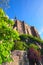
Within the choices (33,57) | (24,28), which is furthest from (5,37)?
(24,28)

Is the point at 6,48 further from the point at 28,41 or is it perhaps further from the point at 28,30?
the point at 28,30

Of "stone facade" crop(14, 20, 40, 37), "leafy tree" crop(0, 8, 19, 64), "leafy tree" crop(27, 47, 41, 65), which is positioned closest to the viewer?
"leafy tree" crop(0, 8, 19, 64)

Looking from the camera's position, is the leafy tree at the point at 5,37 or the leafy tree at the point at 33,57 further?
the leafy tree at the point at 33,57

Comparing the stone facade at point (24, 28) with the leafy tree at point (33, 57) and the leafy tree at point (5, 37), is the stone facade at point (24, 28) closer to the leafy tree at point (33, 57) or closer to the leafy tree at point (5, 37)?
the leafy tree at point (33, 57)

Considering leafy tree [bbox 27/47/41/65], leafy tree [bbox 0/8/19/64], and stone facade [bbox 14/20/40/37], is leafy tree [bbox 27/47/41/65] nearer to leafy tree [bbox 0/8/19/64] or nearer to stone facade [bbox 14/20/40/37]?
leafy tree [bbox 0/8/19/64]

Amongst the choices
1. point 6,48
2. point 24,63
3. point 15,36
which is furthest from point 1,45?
point 24,63

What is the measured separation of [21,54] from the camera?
174 ft

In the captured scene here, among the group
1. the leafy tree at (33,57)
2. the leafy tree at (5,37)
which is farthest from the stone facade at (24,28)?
the leafy tree at (5,37)

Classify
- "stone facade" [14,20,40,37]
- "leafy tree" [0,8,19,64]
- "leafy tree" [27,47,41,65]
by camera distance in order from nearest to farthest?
1. "leafy tree" [0,8,19,64]
2. "leafy tree" [27,47,41,65]
3. "stone facade" [14,20,40,37]

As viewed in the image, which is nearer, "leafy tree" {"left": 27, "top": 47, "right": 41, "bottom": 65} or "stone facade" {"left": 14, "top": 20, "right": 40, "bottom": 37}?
"leafy tree" {"left": 27, "top": 47, "right": 41, "bottom": 65}

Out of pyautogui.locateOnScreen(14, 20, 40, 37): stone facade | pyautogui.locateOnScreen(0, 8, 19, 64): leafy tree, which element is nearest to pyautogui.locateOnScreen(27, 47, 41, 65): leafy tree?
pyautogui.locateOnScreen(0, 8, 19, 64): leafy tree

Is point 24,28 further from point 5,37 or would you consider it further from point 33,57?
point 5,37

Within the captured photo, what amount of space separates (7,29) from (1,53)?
107 inches

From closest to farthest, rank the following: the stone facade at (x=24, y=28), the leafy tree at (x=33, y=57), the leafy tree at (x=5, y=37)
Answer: the leafy tree at (x=5, y=37) → the leafy tree at (x=33, y=57) → the stone facade at (x=24, y=28)
